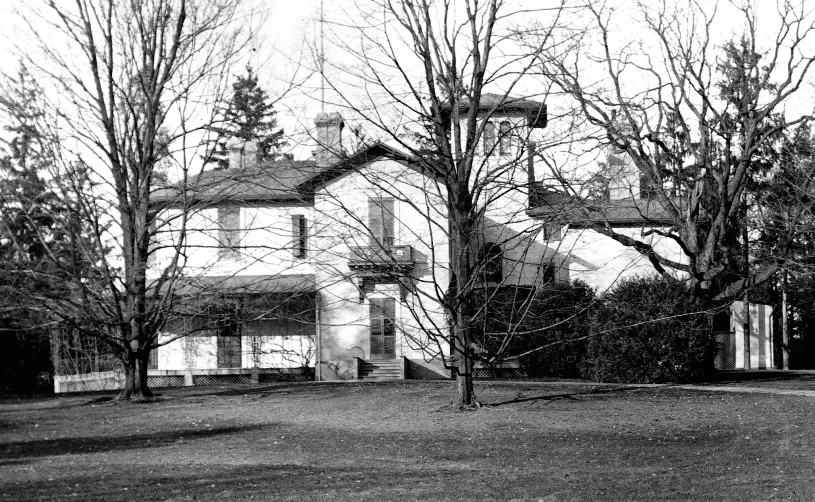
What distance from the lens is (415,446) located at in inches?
540

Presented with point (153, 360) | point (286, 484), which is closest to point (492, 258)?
point (286, 484)

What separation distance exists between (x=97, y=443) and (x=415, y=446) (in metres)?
5.18

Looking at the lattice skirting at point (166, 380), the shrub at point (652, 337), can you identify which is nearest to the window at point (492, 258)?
the shrub at point (652, 337)

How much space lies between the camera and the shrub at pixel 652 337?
2395cm

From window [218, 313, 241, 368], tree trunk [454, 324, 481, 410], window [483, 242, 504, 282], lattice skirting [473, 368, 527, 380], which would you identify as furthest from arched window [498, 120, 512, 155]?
window [218, 313, 241, 368]

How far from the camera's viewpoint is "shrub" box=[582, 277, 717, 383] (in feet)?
78.6

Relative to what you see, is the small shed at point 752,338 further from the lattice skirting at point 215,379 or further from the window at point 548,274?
the lattice skirting at point 215,379

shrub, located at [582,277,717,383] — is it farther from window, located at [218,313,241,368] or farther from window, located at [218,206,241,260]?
window, located at [218,313,241,368]

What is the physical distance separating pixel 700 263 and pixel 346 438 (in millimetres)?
16590

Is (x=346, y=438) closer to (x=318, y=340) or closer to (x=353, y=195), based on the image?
(x=353, y=195)

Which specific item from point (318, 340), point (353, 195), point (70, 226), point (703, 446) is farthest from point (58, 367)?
point (703, 446)

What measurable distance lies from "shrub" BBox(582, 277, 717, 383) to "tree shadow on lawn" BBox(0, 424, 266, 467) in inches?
430

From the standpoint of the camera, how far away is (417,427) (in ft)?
53.0

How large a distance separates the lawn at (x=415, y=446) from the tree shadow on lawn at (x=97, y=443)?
0.04 m
